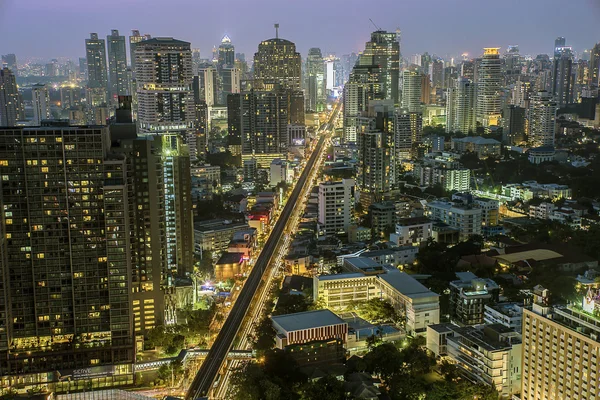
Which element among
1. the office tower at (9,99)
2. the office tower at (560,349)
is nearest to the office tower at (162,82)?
the office tower at (9,99)

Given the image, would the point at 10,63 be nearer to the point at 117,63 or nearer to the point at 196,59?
the point at 117,63

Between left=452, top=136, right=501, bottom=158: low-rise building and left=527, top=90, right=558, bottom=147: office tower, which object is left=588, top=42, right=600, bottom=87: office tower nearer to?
left=527, top=90, right=558, bottom=147: office tower

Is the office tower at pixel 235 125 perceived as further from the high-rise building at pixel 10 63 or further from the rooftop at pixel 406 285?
the rooftop at pixel 406 285

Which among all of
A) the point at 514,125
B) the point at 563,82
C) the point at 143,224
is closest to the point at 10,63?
the point at 143,224

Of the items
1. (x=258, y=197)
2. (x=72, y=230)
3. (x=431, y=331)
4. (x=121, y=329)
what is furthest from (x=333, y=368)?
(x=258, y=197)

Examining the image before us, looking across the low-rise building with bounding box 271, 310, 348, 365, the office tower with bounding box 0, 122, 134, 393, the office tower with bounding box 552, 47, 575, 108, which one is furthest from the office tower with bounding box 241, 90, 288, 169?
the office tower with bounding box 0, 122, 134, 393

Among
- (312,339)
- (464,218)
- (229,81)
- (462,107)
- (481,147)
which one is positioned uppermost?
(229,81)

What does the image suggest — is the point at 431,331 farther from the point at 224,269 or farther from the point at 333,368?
the point at 224,269
